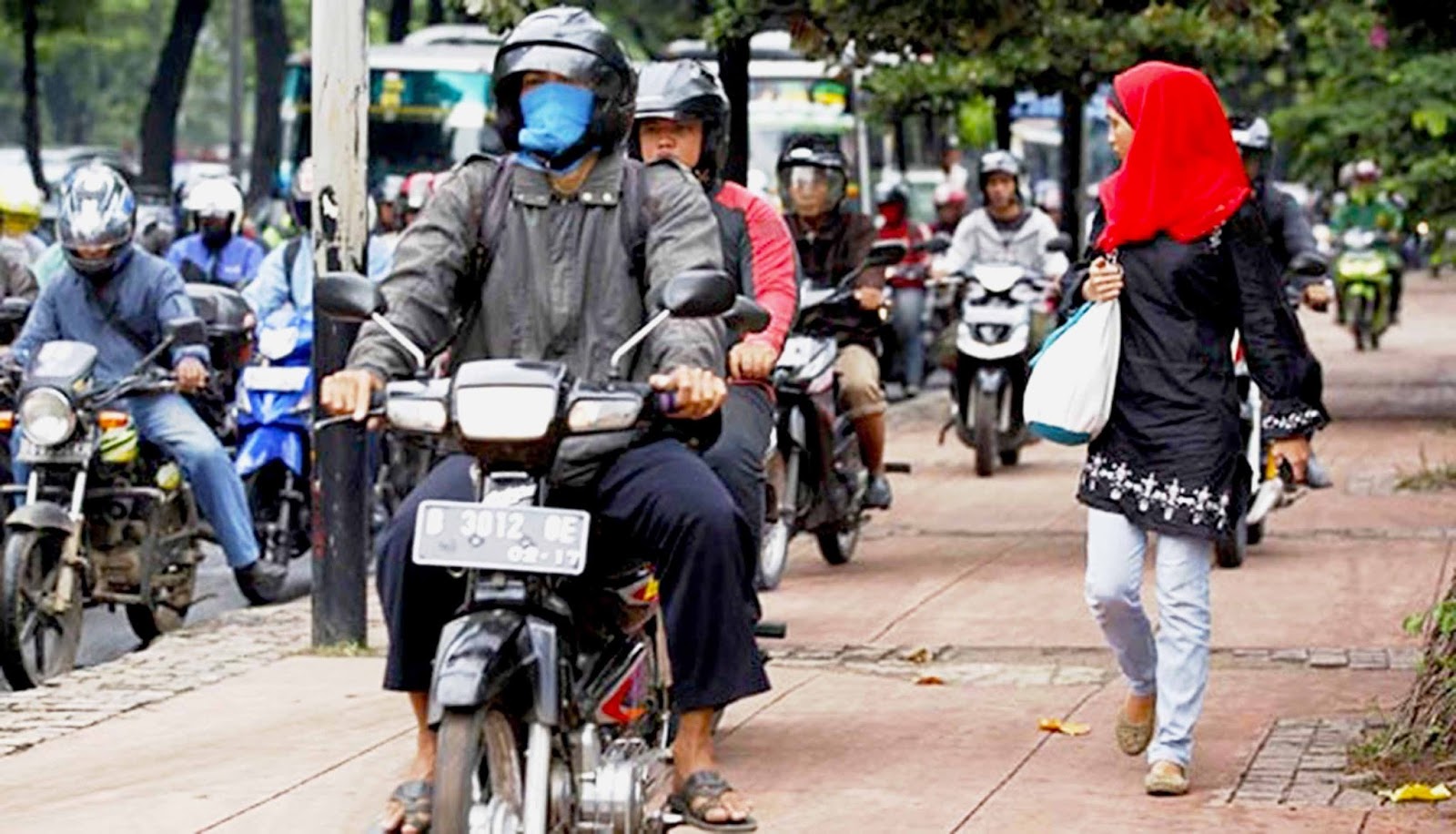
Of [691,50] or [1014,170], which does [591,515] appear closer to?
[1014,170]

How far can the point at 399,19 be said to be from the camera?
40281mm

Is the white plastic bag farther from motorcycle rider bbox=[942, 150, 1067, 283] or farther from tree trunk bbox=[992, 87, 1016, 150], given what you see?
tree trunk bbox=[992, 87, 1016, 150]

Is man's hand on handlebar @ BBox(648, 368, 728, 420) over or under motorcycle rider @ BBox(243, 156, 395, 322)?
over

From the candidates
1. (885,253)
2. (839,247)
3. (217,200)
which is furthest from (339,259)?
(217,200)

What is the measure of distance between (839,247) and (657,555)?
7.01 meters

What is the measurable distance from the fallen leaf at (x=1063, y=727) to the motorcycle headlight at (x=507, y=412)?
3421 mm

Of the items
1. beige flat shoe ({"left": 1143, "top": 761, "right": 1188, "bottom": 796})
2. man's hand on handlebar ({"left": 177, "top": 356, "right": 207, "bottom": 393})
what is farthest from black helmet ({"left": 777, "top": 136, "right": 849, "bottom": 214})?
beige flat shoe ({"left": 1143, "top": 761, "right": 1188, "bottom": 796})

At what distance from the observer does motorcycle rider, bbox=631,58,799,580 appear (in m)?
8.59

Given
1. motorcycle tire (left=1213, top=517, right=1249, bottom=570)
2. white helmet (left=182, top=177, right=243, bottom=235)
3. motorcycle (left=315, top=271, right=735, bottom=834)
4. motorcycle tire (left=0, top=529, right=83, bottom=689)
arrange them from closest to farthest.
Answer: motorcycle (left=315, top=271, right=735, bottom=834), motorcycle tire (left=0, top=529, right=83, bottom=689), motorcycle tire (left=1213, top=517, right=1249, bottom=570), white helmet (left=182, top=177, right=243, bottom=235)

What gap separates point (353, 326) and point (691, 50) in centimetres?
1898

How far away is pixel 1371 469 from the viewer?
18.6m

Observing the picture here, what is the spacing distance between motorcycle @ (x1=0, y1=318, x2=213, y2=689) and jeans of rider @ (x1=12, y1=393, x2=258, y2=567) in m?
0.07

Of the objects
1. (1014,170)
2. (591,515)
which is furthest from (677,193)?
(1014,170)

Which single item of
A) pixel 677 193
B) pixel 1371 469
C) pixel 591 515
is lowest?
pixel 1371 469
